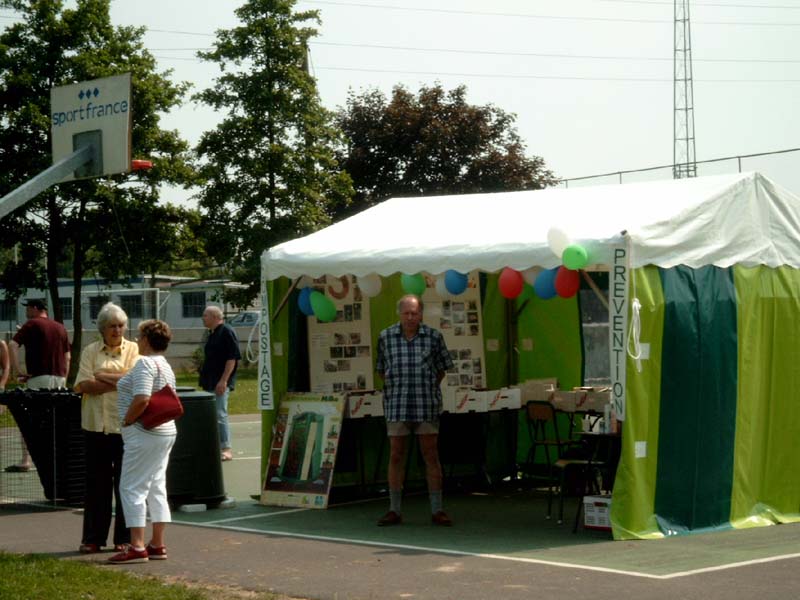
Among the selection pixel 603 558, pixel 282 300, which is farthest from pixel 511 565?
pixel 282 300

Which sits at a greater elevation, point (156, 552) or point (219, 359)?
point (219, 359)

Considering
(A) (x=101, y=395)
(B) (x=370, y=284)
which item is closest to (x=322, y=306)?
(B) (x=370, y=284)

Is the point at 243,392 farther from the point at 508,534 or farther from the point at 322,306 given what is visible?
the point at 508,534

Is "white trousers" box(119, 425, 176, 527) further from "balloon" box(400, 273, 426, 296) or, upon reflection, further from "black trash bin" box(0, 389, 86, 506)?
"balloon" box(400, 273, 426, 296)

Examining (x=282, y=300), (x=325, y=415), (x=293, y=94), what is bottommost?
(x=325, y=415)

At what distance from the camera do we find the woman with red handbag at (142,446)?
956cm

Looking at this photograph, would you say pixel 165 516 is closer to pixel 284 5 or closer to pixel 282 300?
pixel 282 300

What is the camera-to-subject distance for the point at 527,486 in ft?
48.4

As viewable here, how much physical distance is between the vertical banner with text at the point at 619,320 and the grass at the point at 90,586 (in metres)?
3.46

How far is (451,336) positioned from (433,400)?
3.02m

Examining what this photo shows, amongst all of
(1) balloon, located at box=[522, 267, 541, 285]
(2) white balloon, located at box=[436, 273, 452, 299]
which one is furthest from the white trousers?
(2) white balloon, located at box=[436, 273, 452, 299]

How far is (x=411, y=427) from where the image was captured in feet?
38.3

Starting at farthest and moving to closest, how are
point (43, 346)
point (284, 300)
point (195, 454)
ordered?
point (43, 346), point (284, 300), point (195, 454)

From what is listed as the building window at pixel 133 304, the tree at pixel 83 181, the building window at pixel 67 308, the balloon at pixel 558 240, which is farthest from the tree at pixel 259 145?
the balloon at pixel 558 240
